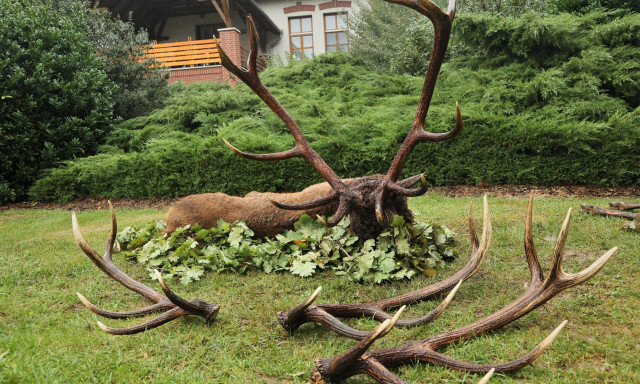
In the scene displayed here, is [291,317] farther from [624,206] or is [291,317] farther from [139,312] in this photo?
[624,206]

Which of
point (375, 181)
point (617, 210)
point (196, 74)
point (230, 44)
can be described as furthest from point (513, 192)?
point (196, 74)

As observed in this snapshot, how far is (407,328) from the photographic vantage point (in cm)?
251

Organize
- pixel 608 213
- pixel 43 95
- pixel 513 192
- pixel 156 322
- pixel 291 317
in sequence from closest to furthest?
1. pixel 291 317
2. pixel 156 322
3. pixel 608 213
4. pixel 513 192
5. pixel 43 95

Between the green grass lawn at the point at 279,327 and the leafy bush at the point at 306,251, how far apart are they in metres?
0.12

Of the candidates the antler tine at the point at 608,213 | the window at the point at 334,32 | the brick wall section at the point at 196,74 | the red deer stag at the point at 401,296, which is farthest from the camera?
the window at the point at 334,32

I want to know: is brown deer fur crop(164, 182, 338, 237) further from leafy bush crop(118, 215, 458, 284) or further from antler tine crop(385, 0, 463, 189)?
antler tine crop(385, 0, 463, 189)

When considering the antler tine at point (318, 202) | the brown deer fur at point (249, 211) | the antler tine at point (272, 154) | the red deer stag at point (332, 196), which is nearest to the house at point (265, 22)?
the brown deer fur at point (249, 211)

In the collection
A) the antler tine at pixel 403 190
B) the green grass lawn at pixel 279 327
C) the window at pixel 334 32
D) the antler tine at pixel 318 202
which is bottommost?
the green grass lawn at pixel 279 327

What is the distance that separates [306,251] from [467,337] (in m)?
1.82

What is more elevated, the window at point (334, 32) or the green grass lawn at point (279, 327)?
the window at point (334, 32)

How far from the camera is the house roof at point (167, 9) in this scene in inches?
757

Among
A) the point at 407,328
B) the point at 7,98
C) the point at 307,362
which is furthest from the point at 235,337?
the point at 7,98

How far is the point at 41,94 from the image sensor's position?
9.34 m

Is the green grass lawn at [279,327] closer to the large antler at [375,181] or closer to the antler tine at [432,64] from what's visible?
the large antler at [375,181]
